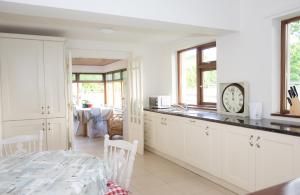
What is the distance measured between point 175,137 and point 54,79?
2.14 m

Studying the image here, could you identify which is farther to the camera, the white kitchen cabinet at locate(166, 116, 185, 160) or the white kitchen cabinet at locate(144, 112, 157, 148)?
the white kitchen cabinet at locate(144, 112, 157, 148)

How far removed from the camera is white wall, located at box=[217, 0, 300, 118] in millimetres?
2783

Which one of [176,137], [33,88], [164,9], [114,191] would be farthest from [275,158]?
[33,88]

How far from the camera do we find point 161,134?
426cm

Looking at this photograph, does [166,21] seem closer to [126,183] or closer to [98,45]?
[126,183]

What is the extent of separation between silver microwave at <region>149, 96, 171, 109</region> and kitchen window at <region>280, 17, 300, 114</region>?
2287mm

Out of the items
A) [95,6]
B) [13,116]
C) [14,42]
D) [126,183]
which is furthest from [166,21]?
[13,116]

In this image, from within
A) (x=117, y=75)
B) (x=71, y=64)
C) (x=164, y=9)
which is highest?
(x=164, y=9)

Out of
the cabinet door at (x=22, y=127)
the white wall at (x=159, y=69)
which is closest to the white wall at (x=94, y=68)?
the white wall at (x=159, y=69)

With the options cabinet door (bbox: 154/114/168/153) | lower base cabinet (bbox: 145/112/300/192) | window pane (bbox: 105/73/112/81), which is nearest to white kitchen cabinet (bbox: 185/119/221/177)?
lower base cabinet (bbox: 145/112/300/192)

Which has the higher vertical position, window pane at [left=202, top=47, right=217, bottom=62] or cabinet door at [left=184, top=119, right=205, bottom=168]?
window pane at [left=202, top=47, right=217, bottom=62]

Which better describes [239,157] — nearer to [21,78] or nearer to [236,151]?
[236,151]

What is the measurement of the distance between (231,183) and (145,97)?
2.72 m

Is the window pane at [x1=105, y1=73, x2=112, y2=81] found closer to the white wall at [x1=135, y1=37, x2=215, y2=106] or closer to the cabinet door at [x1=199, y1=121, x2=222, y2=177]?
the white wall at [x1=135, y1=37, x2=215, y2=106]
